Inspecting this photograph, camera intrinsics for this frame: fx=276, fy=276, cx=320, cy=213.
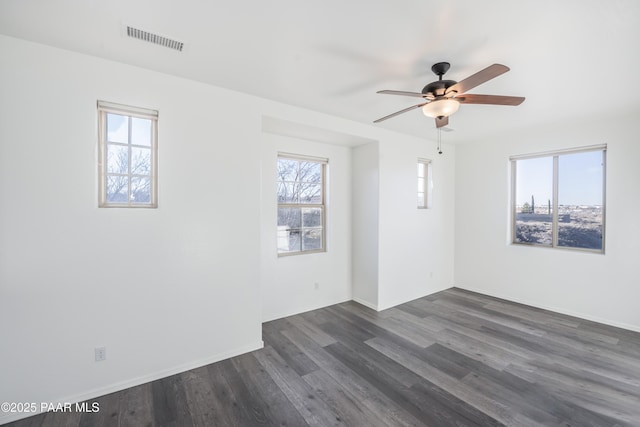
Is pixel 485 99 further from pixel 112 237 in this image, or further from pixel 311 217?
pixel 112 237

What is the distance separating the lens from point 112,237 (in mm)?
2295

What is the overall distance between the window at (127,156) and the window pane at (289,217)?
1.72 metres

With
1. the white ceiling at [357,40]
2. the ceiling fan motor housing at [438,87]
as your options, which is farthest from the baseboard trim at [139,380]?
the ceiling fan motor housing at [438,87]

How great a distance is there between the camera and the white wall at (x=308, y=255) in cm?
373

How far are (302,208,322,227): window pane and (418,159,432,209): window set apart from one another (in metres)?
1.90

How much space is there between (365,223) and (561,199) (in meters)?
2.93

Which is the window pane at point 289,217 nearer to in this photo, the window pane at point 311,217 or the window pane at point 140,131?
the window pane at point 311,217

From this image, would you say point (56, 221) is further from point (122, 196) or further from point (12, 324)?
point (12, 324)

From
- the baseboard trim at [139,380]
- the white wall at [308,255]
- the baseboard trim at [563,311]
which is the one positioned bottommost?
the baseboard trim at [139,380]

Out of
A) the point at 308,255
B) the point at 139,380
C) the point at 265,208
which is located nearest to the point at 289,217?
the point at 265,208

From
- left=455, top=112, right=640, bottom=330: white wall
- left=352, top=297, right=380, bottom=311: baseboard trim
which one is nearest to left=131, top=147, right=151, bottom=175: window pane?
left=352, top=297, right=380, bottom=311: baseboard trim

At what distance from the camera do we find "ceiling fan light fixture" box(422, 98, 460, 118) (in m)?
2.24

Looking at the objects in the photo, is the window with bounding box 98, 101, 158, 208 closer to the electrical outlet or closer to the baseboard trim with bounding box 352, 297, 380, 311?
the electrical outlet

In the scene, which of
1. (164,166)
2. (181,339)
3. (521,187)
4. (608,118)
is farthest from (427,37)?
(521,187)
